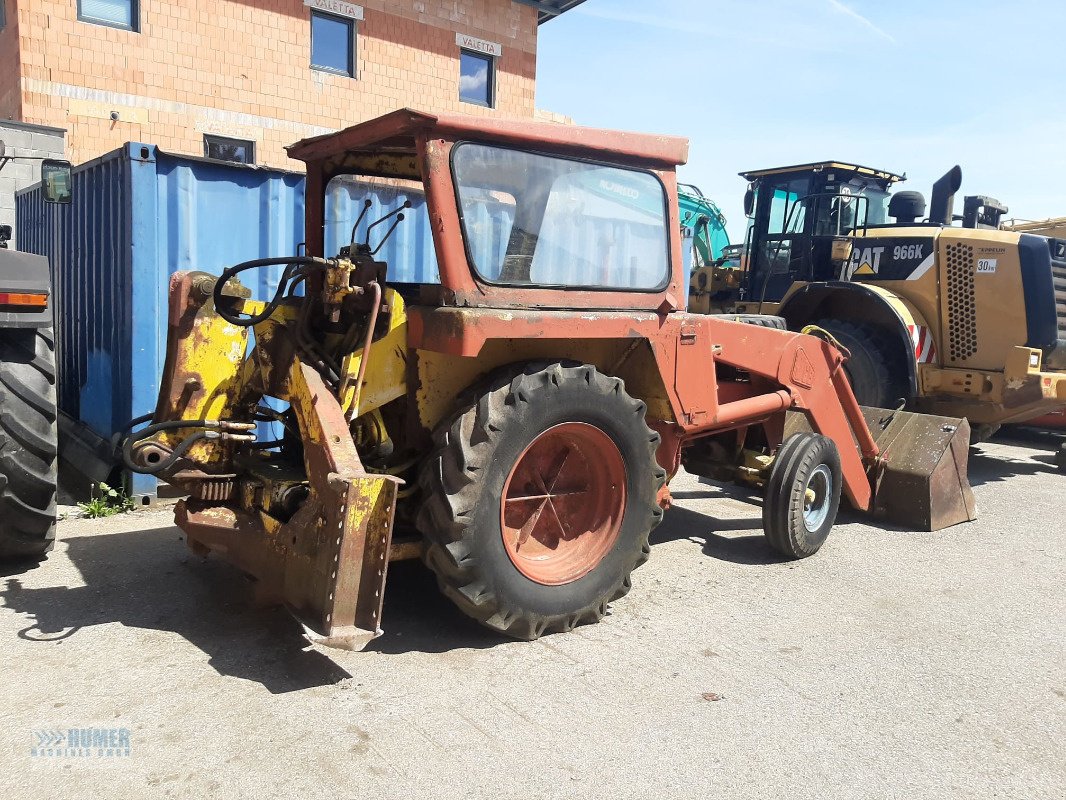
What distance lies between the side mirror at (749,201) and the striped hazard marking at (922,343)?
286 centimetres

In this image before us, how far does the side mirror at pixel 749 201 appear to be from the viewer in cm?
973

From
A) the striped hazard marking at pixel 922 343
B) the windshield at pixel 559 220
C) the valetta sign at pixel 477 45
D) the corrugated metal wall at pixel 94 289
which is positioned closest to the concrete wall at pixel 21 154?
the corrugated metal wall at pixel 94 289

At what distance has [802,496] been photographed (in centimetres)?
491

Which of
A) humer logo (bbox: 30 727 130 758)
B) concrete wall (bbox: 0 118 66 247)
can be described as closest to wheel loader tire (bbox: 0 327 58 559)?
humer logo (bbox: 30 727 130 758)

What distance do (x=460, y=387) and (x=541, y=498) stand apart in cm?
65

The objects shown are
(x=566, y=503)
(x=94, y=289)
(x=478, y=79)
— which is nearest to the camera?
(x=566, y=503)

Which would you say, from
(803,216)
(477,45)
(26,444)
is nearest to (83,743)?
(26,444)

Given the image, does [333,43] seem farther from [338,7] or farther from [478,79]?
[478,79]

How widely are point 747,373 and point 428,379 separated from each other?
7.89 ft

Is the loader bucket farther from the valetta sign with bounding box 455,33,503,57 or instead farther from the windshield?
the valetta sign with bounding box 455,33,503,57

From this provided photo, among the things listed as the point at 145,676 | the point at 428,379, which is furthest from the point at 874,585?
the point at 145,676

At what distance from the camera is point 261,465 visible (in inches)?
159

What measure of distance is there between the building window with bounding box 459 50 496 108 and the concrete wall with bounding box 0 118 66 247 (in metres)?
7.85

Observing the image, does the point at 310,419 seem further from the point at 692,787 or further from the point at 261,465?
A: the point at 692,787
